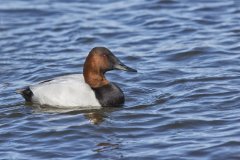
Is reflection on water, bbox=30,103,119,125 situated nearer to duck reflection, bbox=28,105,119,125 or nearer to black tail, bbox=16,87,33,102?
duck reflection, bbox=28,105,119,125

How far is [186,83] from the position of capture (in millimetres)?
11656

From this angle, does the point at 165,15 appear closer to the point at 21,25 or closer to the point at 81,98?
the point at 21,25

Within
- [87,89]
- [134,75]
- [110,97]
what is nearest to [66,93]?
[87,89]

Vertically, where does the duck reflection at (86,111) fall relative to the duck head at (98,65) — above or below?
below

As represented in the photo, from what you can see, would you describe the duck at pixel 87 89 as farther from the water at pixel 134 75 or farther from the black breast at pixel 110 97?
the water at pixel 134 75

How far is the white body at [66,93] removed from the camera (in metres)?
10.8

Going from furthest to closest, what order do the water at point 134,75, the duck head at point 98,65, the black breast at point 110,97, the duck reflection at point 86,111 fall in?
the duck head at point 98,65
the black breast at point 110,97
the duck reflection at point 86,111
the water at point 134,75

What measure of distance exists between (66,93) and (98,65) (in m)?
0.61

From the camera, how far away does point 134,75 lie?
40.5 ft

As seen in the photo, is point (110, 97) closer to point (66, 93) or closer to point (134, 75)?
point (66, 93)

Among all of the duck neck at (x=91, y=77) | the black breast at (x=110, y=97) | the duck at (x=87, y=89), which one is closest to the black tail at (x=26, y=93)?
the duck at (x=87, y=89)

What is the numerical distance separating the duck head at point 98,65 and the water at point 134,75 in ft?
1.71

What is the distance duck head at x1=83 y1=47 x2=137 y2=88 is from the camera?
1105 centimetres

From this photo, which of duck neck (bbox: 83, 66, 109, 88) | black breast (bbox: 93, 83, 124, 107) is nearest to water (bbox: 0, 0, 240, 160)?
black breast (bbox: 93, 83, 124, 107)
